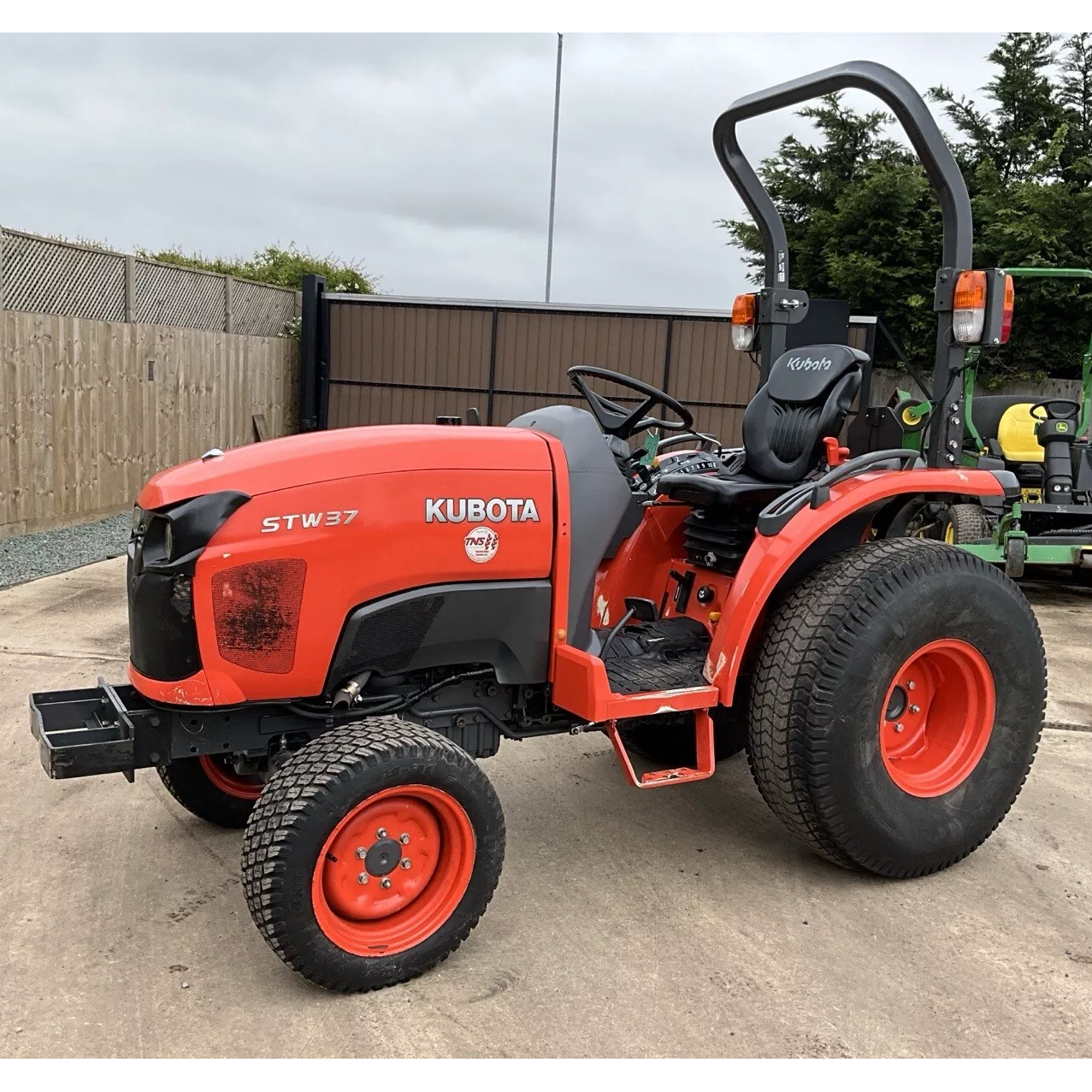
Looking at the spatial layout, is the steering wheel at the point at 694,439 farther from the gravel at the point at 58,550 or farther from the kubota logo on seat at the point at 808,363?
the gravel at the point at 58,550

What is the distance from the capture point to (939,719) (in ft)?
11.2

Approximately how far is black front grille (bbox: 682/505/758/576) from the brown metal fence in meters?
9.37

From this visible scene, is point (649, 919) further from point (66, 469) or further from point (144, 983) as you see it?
point (66, 469)

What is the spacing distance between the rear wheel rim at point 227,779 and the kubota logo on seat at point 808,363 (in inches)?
88.9

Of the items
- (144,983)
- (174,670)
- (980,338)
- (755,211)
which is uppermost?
(755,211)

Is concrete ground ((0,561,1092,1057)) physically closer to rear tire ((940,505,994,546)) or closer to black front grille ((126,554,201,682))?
black front grille ((126,554,201,682))

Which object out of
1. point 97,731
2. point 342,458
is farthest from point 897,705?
point 97,731

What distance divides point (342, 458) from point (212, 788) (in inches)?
51.1

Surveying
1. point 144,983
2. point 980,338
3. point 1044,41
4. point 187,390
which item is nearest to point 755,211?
point 980,338

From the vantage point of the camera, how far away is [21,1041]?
2320mm

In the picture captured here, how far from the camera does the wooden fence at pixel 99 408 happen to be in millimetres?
8195

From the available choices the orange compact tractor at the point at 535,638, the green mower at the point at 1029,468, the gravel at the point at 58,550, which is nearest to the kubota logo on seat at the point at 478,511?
the orange compact tractor at the point at 535,638

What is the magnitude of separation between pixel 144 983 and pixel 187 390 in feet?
28.8
